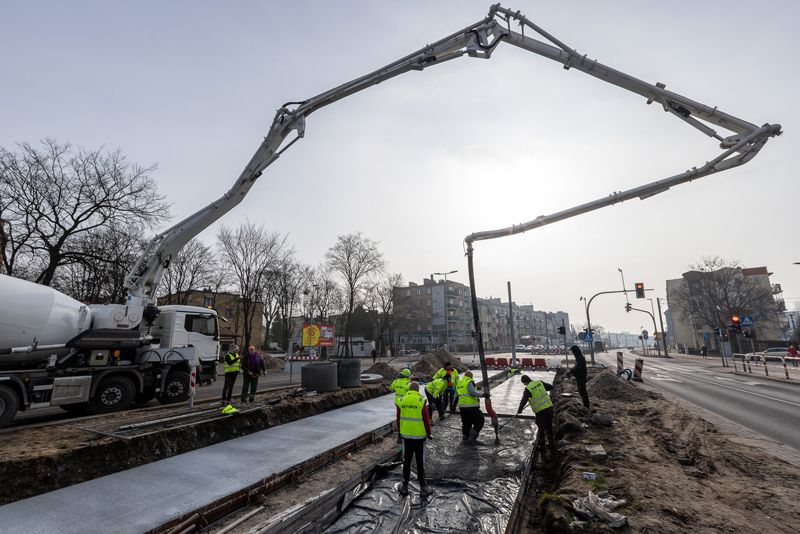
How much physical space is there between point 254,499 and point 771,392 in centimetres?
2073

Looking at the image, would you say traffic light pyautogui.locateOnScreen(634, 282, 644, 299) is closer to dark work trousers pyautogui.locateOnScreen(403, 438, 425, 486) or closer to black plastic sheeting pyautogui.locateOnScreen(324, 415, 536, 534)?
black plastic sheeting pyautogui.locateOnScreen(324, 415, 536, 534)

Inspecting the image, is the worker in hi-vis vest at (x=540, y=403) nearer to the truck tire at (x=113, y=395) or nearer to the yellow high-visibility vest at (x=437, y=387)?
the yellow high-visibility vest at (x=437, y=387)

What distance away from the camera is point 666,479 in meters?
5.48

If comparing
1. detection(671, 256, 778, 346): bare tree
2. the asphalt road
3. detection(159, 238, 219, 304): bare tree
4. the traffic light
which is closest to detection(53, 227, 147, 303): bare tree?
detection(159, 238, 219, 304): bare tree

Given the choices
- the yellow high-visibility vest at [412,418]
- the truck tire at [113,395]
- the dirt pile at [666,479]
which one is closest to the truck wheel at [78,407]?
the truck tire at [113,395]

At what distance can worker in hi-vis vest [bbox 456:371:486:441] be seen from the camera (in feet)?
27.3

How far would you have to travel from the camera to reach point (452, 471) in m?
6.37

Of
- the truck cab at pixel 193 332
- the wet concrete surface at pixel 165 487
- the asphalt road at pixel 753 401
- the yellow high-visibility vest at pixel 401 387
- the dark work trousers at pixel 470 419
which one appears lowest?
the asphalt road at pixel 753 401

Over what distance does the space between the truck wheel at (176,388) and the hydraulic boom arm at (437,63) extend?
8.42ft

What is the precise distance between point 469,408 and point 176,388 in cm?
960

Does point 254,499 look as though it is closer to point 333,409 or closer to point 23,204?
point 333,409

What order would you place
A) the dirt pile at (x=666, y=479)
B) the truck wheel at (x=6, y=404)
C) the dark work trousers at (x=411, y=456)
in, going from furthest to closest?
the truck wheel at (x=6, y=404) → the dark work trousers at (x=411, y=456) → the dirt pile at (x=666, y=479)

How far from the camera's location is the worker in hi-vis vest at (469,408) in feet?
27.3

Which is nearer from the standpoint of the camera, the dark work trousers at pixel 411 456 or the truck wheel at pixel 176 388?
the dark work trousers at pixel 411 456
